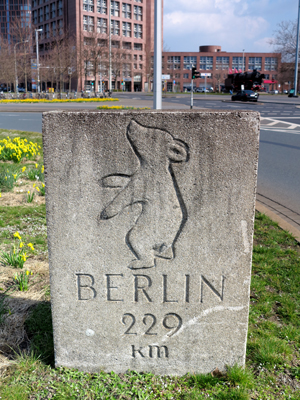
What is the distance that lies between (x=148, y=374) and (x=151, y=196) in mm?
1144

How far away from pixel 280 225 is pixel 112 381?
3.38 metres

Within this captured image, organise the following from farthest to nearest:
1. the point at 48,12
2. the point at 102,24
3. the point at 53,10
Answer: the point at 48,12 → the point at 53,10 → the point at 102,24

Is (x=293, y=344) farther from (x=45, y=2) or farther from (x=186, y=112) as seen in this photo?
(x=45, y=2)

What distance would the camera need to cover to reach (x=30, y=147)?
820 cm

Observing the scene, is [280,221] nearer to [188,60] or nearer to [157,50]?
[157,50]

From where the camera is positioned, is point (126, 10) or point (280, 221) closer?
point (280, 221)

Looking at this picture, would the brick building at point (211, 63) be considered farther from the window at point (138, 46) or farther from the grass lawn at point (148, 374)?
the grass lawn at point (148, 374)

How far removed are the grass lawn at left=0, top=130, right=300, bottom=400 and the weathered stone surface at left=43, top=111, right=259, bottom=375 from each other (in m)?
0.10

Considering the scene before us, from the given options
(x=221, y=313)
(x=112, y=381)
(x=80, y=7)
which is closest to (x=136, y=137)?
(x=221, y=313)

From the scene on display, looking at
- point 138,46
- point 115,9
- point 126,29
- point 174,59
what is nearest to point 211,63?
point 174,59

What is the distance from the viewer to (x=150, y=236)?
7.40ft

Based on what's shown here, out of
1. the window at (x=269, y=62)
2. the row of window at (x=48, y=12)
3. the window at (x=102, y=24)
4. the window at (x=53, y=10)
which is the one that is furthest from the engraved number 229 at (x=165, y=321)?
the window at (x=269, y=62)

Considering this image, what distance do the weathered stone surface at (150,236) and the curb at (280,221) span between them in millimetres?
2562

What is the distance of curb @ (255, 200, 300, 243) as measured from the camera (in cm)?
477
